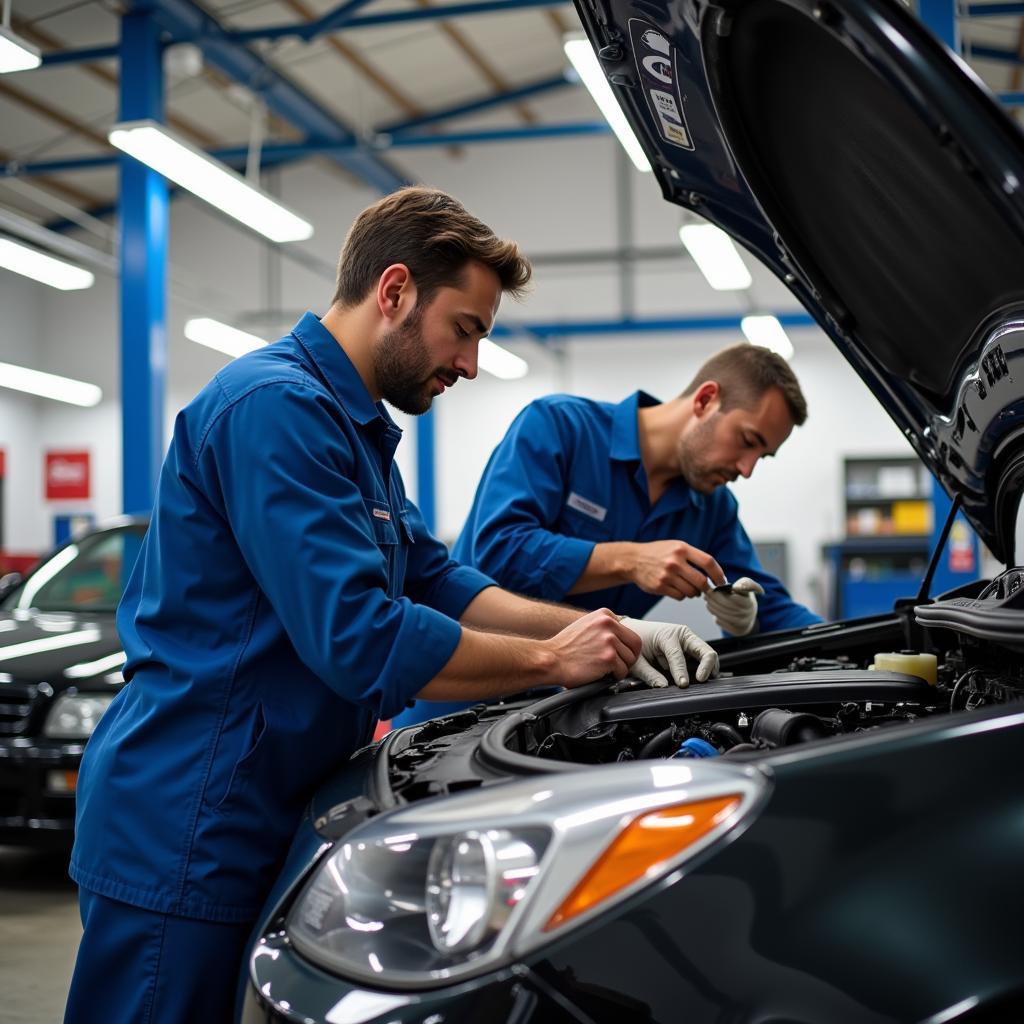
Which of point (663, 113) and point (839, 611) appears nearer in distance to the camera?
point (663, 113)

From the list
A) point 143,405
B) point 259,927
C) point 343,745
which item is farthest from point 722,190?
point 143,405

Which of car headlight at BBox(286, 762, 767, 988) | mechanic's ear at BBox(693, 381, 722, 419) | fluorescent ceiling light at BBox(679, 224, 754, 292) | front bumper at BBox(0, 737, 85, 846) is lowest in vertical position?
front bumper at BBox(0, 737, 85, 846)

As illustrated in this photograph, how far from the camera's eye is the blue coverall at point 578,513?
225 cm

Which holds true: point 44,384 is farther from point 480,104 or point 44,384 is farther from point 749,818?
point 749,818

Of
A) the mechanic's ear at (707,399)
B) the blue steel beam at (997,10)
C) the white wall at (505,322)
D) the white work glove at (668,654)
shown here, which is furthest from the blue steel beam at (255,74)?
the white work glove at (668,654)

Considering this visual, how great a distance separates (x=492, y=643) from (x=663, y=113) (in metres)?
0.81

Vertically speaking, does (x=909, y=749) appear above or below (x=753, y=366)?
below

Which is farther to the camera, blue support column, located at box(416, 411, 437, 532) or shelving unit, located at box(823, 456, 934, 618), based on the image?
blue support column, located at box(416, 411, 437, 532)

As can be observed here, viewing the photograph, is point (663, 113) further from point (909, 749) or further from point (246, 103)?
point (246, 103)

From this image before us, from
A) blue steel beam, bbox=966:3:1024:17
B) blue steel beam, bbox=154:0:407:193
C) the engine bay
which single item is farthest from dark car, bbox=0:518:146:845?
blue steel beam, bbox=966:3:1024:17

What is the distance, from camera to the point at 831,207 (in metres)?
1.59

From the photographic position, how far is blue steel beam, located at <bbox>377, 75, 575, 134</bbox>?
12.3m

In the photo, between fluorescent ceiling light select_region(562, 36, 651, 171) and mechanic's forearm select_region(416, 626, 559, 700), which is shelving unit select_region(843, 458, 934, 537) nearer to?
fluorescent ceiling light select_region(562, 36, 651, 171)

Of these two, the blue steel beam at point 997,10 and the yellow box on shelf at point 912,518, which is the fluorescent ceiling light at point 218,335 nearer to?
the blue steel beam at point 997,10
